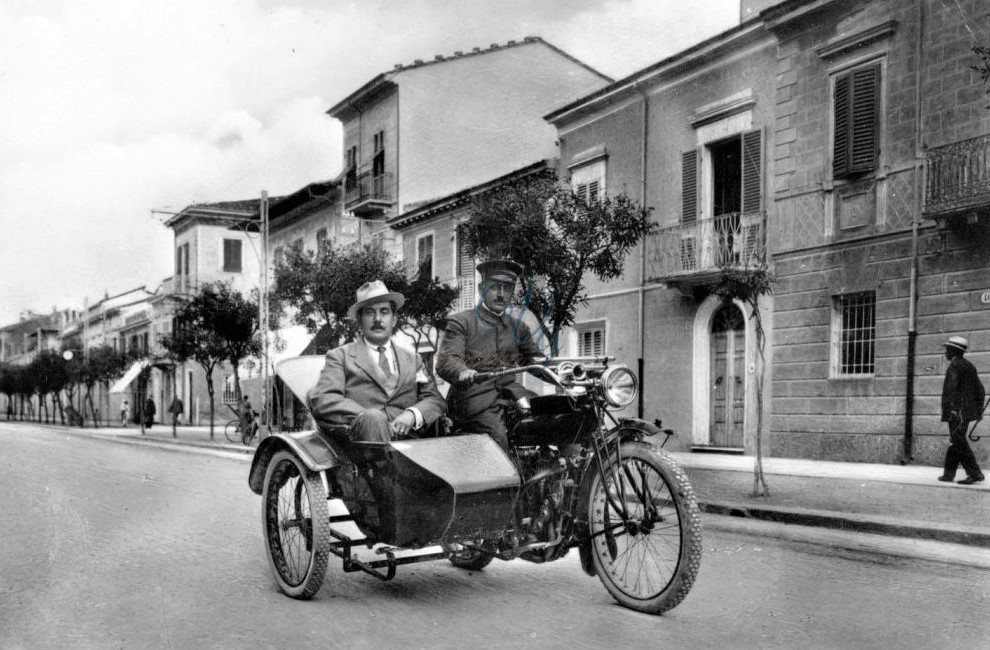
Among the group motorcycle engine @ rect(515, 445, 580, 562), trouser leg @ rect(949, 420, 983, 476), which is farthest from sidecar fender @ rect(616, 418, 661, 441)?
trouser leg @ rect(949, 420, 983, 476)

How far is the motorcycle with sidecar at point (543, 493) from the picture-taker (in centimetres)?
457

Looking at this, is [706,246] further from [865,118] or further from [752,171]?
[865,118]

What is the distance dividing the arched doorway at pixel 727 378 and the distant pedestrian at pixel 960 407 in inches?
244

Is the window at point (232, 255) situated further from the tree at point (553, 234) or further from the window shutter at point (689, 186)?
the tree at point (553, 234)

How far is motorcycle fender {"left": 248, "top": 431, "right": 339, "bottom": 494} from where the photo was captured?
17.0 feet

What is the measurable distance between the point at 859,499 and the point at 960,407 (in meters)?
2.29

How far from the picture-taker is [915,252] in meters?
14.1

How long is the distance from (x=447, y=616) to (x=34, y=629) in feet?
6.35

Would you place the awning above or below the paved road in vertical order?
below

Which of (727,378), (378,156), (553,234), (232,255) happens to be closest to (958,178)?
(553,234)

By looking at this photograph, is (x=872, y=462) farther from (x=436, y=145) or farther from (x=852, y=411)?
(x=436, y=145)

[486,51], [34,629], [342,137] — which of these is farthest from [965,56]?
[342,137]

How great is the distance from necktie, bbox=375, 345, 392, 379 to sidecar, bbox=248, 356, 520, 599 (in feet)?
1.49

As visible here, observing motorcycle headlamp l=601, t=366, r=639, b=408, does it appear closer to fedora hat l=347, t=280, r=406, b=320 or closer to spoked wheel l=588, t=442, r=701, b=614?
spoked wheel l=588, t=442, r=701, b=614
